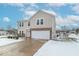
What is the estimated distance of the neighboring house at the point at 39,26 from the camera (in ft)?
11.1

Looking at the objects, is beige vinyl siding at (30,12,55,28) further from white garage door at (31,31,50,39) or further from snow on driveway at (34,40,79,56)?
snow on driveway at (34,40,79,56)

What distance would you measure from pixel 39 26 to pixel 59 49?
551 mm

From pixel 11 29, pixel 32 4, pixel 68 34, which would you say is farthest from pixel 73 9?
pixel 11 29

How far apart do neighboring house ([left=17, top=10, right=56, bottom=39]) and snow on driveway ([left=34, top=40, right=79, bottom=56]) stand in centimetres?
18

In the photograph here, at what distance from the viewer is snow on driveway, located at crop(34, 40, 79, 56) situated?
3258 millimetres

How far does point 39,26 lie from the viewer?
346 centimetres

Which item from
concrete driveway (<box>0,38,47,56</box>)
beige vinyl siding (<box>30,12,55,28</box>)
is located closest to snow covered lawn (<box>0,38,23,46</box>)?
concrete driveway (<box>0,38,47,56</box>)

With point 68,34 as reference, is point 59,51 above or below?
below

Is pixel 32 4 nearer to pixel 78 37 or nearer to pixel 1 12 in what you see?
pixel 1 12

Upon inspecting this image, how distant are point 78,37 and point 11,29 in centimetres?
120

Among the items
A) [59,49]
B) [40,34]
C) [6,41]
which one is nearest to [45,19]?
[40,34]

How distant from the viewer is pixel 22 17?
3359mm

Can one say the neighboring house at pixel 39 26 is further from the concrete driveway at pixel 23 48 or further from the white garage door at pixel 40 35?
the concrete driveway at pixel 23 48

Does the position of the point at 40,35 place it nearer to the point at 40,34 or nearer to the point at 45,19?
Result: the point at 40,34
